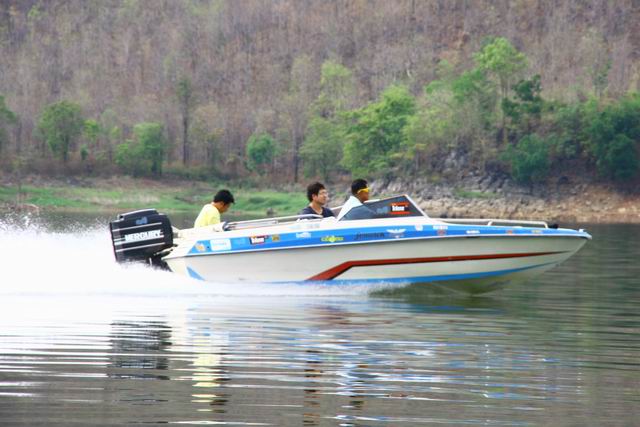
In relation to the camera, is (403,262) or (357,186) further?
(357,186)

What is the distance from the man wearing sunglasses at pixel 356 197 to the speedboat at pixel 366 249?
91 mm

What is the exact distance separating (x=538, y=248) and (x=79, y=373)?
816cm

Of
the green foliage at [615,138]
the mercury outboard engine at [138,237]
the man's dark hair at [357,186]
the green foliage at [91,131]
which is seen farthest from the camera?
the green foliage at [91,131]

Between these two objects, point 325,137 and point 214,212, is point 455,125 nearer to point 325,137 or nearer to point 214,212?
point 325,137

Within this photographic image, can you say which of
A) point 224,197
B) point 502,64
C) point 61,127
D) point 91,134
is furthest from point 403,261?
point 91,134

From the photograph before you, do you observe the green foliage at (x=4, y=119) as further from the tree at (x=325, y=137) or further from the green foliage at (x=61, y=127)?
the tree at (x=325, y=137)

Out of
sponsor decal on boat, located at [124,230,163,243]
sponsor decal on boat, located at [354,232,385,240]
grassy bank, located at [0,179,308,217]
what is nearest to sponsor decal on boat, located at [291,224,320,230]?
sponsor decal on boat, located at [354,232,385,240]

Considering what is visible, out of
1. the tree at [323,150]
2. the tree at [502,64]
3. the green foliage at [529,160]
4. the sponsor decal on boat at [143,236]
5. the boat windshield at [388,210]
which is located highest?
the tree at [502,64]

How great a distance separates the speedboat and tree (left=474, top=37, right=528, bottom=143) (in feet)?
239

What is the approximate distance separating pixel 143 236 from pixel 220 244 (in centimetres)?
116

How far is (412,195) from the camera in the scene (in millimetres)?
79688

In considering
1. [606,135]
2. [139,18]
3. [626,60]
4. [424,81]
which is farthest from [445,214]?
[139,18]

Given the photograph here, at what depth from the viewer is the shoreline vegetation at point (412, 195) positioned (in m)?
72.2

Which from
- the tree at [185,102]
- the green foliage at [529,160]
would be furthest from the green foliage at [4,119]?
the green foliage at [529,160]
